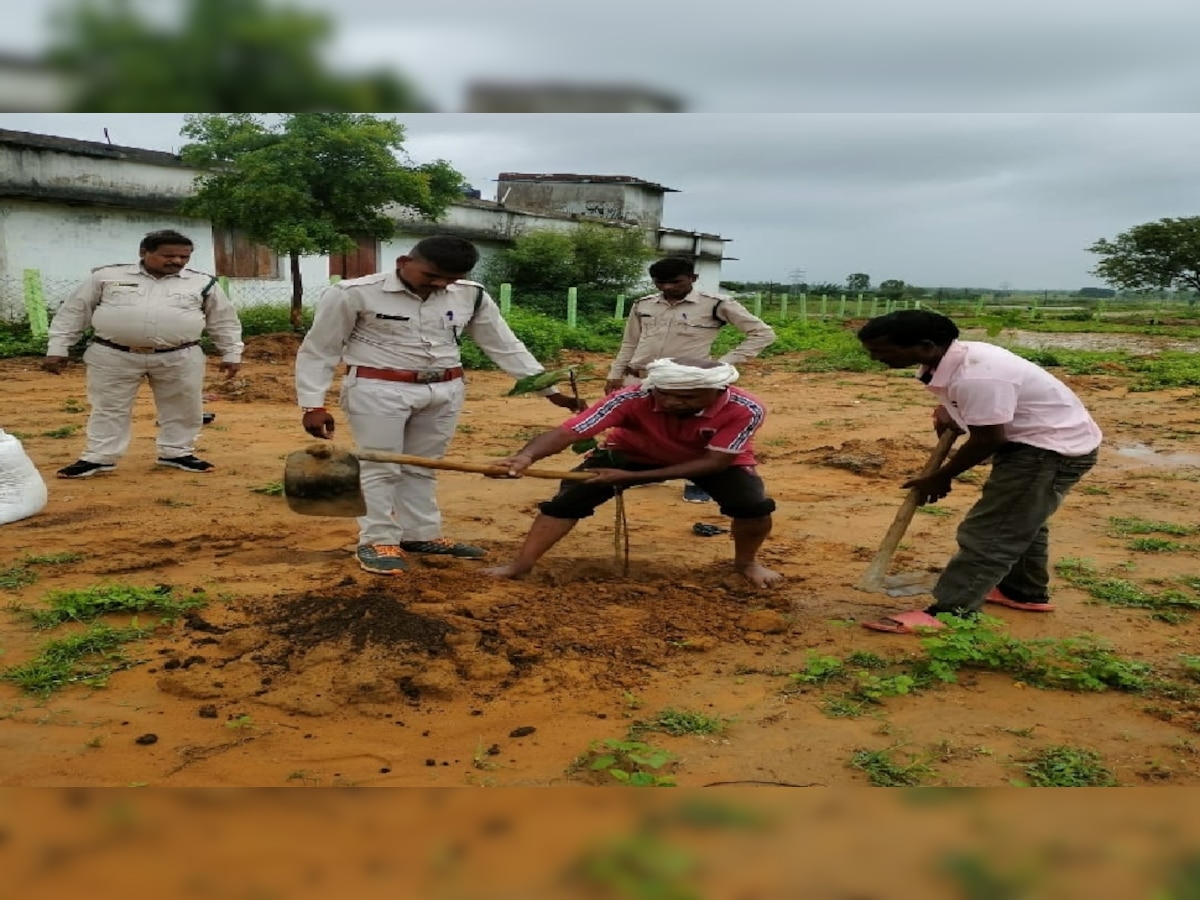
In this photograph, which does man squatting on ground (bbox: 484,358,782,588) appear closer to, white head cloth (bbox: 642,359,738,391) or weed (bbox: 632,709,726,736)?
white head cloth (bbox: 642,359,738,391)

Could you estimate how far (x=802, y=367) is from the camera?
1622cm

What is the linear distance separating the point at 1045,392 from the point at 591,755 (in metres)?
2.25

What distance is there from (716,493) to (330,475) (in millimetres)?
1636

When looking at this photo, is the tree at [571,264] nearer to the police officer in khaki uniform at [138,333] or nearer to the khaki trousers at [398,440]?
the police officer in khaki uniform at [138,333]

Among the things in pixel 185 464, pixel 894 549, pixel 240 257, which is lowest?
pixel 185 464

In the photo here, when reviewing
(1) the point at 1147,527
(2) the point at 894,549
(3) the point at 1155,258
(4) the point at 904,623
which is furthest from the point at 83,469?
(3) the point at 1155,258

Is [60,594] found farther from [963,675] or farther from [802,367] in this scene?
[802,367]

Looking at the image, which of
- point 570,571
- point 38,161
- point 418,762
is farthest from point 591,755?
point 38,161

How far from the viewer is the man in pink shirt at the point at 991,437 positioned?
3531 millimetres

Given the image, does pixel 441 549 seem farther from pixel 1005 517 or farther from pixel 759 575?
pixel 1005 517

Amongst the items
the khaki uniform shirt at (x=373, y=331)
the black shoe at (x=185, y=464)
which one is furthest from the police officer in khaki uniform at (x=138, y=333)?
the khaki uniform shirt at (x=373, y=331)

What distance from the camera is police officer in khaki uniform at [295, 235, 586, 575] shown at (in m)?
4.20

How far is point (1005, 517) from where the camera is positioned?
12.2 ft

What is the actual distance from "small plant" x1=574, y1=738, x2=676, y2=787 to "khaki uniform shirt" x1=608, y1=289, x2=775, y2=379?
329 cm
